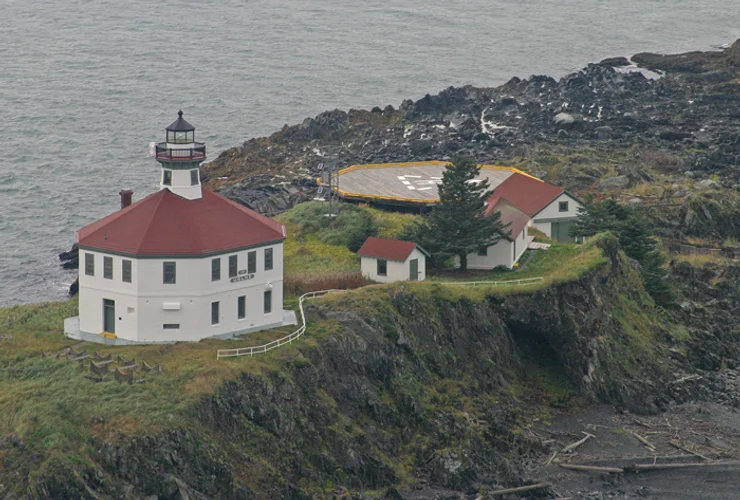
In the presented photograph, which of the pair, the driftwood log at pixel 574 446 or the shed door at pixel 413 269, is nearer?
the driftwood log at pixel 574 446

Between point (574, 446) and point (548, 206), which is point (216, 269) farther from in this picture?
point (548, 206)

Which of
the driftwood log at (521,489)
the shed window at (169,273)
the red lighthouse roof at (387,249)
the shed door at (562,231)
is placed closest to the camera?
the driftwood log at (521,489)

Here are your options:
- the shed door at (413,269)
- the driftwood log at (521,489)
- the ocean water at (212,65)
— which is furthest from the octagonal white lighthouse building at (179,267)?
the ocean water at (212,65)

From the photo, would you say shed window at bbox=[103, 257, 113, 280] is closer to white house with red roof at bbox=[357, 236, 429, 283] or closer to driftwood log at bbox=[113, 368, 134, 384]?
driftwood log at bbox=[113, 368, 134, 384]

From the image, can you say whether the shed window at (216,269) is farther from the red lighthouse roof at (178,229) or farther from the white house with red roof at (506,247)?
the white house with red roof at (506,247)

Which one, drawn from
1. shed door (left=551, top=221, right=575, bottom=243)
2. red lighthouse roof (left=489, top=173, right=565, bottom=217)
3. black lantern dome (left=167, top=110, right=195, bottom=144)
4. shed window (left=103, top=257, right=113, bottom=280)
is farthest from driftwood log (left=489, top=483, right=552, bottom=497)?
shed door (left=551, top=221, right=575, bottom=243)
